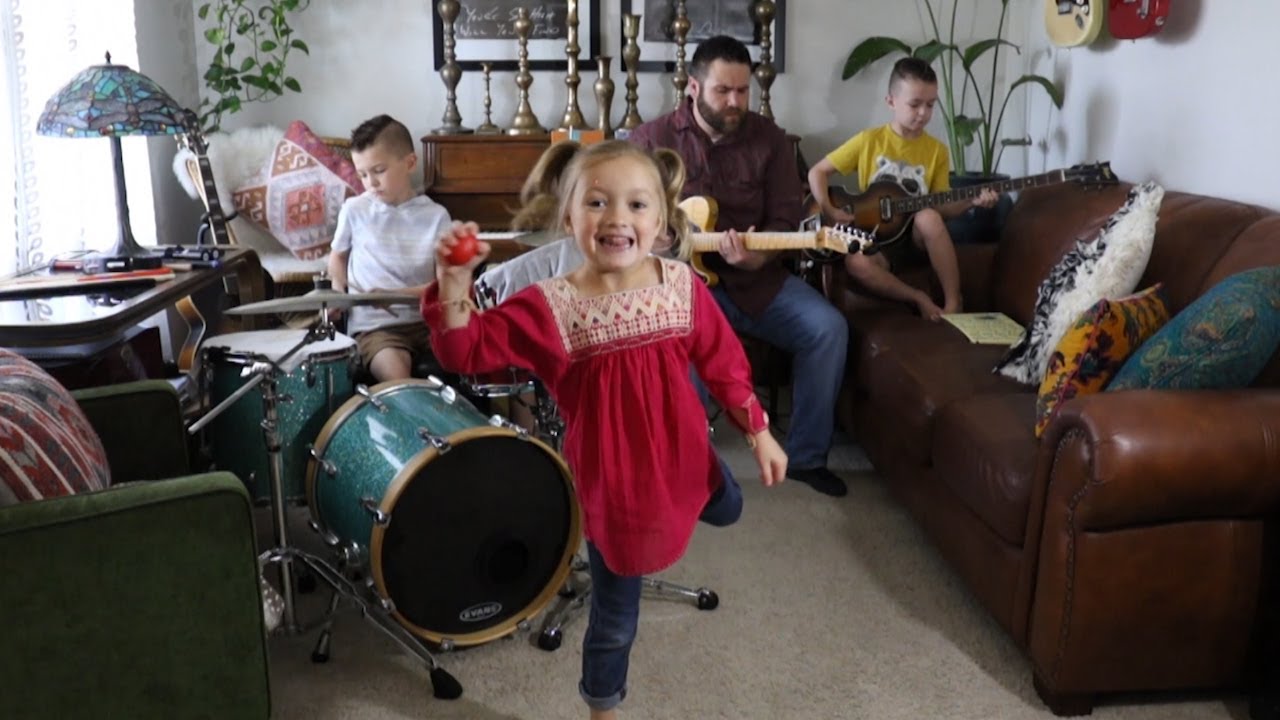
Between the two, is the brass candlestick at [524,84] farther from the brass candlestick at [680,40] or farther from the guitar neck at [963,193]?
the guitar neck at [963,193]

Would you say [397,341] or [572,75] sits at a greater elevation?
[572,75]

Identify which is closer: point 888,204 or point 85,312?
point 85,312

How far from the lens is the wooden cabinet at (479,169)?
13.3 ft

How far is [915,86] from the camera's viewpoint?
143 inches

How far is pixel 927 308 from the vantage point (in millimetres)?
3445

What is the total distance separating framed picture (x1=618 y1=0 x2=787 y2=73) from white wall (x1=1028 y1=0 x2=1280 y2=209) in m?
1.09

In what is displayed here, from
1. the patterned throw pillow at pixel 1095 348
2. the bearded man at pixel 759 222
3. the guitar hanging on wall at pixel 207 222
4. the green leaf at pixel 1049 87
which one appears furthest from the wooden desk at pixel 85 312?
the green leaf at pixel 1049 87

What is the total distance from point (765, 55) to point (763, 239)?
1.54 m

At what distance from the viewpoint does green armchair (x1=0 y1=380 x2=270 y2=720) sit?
5.01 feet

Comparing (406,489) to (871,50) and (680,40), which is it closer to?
(680,40)

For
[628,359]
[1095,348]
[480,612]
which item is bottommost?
[480,612]

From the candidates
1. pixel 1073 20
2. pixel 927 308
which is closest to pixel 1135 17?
pixel 1073 20

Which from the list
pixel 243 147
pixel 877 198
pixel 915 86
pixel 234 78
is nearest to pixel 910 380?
pixel 877 198

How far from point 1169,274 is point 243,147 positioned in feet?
9.43
